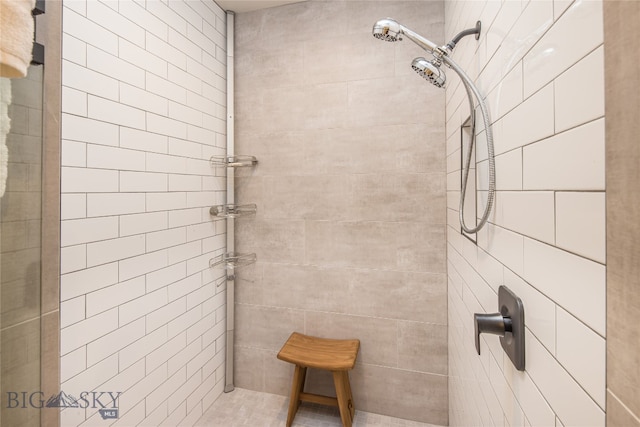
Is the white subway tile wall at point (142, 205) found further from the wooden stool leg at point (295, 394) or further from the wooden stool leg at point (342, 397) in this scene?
the wooden stool leg at point (342, 397)

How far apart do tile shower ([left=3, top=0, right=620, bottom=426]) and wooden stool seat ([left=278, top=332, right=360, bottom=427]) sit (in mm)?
104

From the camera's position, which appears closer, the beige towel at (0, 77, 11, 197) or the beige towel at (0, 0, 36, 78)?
the beige towel at (0, 0, 36, 78)

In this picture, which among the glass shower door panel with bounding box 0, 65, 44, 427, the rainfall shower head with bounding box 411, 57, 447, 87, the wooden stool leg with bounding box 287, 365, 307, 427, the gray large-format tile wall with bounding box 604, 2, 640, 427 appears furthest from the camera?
the wooden stool leg with bounding box 287, 365, 307, 427

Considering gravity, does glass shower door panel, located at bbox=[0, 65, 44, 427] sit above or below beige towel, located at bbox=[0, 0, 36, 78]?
below

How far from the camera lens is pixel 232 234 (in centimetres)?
192

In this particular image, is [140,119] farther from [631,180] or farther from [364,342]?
[364,342]

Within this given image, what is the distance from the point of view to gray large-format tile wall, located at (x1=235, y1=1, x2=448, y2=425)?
1.69 metres

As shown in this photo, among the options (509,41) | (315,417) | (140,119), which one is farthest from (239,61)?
(315,417)

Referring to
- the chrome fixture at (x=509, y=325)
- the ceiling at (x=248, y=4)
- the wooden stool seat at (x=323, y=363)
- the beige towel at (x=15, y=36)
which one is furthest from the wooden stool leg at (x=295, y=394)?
the ceiling at (x=248, y=4)

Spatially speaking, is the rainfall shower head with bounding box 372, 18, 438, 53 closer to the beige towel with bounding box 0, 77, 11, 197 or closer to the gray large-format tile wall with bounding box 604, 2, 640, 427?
the gray large-format tile wall with bounding box 604, 2, 640, 427

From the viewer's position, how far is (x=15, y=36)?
1.99 ft

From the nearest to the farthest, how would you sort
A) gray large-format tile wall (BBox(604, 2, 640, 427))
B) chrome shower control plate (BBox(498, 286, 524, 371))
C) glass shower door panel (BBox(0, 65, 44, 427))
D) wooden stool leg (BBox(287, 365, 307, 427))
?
1. gray large-format tile wall (BBox(604, 2, 640, 427))
2. chrome shower control plate (BBox(498, 286, 524, 371))
3. glass shower door panel (BBox(0, 65, 44, 427))
4. wooden stool leg (BBox(287, 365, 307, 427))

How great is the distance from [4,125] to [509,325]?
1345mm

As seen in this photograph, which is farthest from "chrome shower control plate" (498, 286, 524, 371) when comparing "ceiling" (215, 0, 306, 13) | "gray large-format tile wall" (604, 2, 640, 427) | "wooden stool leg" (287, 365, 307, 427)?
"ceiling" (215, 0, 306, 13)
